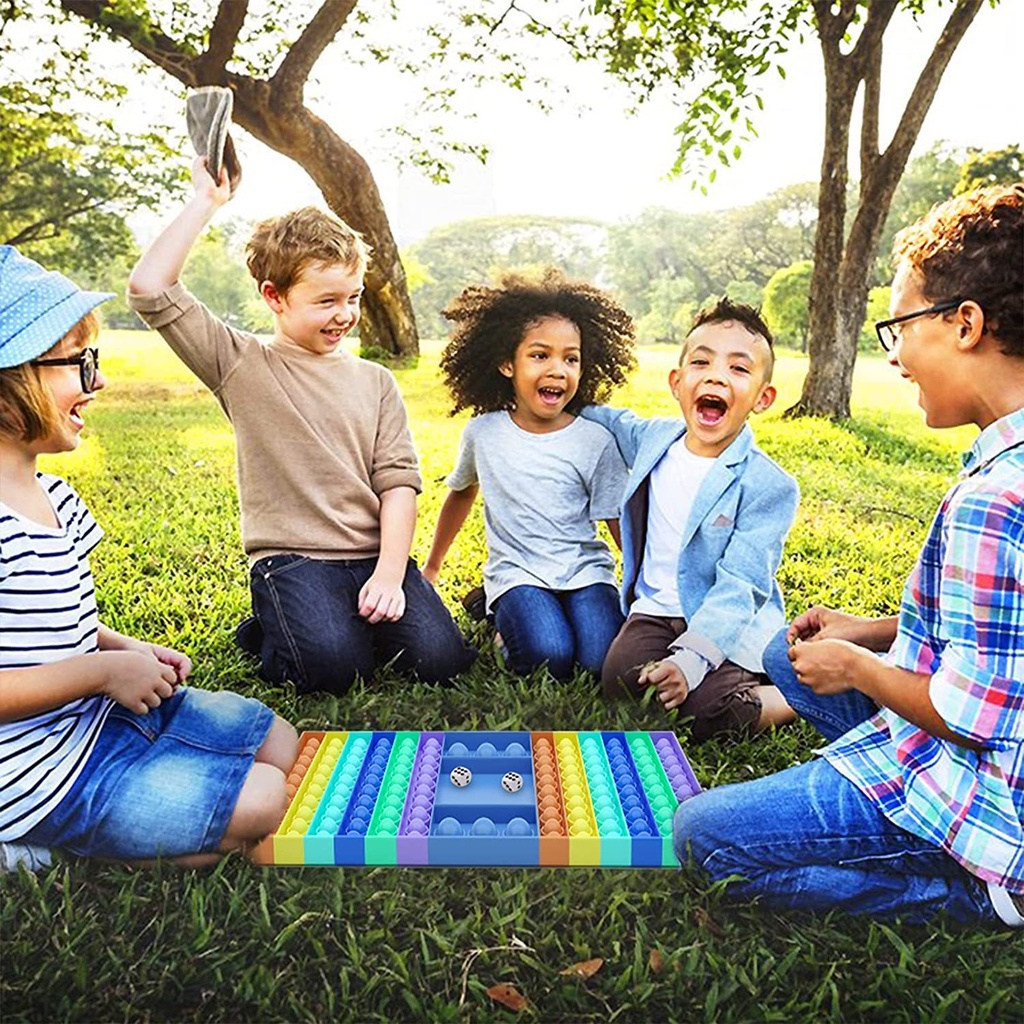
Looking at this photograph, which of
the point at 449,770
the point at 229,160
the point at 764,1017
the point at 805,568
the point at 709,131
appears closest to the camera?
the point at 764,1017

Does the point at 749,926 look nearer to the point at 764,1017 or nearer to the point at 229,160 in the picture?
the point at 764,1017

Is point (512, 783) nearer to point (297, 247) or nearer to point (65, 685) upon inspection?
point (65, 685)

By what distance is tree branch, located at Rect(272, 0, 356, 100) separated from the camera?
104 inches

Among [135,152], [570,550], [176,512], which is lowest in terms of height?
[176,512]

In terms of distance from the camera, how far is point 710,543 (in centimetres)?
183

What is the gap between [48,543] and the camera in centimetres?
127

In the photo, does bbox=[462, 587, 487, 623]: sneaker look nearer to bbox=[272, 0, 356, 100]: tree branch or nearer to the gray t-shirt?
the gray t-shirt

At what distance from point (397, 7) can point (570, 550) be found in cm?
140

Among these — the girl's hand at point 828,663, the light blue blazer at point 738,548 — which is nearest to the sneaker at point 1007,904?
the girl's hand at point 828,663

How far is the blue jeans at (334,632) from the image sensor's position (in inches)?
72.9

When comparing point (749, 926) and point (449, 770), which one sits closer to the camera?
point (749, 926)

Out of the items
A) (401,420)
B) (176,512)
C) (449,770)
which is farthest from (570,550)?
(176,512)

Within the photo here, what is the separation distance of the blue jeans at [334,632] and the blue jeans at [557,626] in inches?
3.6

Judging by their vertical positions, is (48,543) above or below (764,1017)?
above
